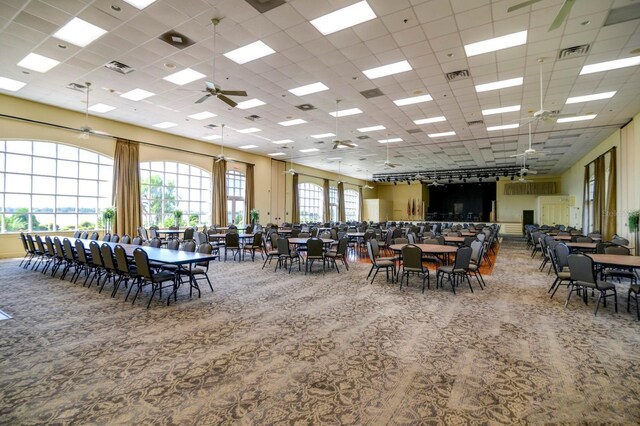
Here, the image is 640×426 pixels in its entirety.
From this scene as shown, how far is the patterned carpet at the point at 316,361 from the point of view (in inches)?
101

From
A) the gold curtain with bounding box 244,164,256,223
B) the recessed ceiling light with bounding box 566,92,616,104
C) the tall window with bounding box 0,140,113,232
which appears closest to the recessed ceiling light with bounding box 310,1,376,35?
the recessed ceiling light with bounding box 566,92,616,104

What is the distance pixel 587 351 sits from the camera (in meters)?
3.70

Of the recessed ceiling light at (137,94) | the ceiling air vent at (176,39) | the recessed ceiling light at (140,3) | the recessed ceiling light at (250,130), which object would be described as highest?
the recessed ceiling light at (137,94)

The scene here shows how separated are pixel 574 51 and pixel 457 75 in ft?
7.32

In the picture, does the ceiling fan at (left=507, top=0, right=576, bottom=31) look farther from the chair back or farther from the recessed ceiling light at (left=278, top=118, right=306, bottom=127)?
the recessed ceiling light at (left=278, top=118, right=306, bottom=127)

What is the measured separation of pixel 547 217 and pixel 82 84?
26.6 meters

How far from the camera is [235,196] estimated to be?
59.8 ft

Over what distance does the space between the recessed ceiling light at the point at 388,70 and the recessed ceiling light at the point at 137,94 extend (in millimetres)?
6537

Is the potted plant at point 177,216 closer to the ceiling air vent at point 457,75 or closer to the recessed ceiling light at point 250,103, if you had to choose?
the recessed ceiling light at point 250,103

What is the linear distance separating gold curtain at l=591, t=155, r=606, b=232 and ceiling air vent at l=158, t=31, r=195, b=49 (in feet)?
53.8

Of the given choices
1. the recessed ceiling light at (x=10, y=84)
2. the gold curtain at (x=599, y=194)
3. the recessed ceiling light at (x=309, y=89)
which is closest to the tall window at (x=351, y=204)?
the gold curtain at (x=599, y=194)

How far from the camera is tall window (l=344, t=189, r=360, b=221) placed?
96.0 ft

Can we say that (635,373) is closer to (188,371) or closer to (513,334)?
(513,334)

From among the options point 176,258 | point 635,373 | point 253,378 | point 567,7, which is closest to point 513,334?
point 635,373
